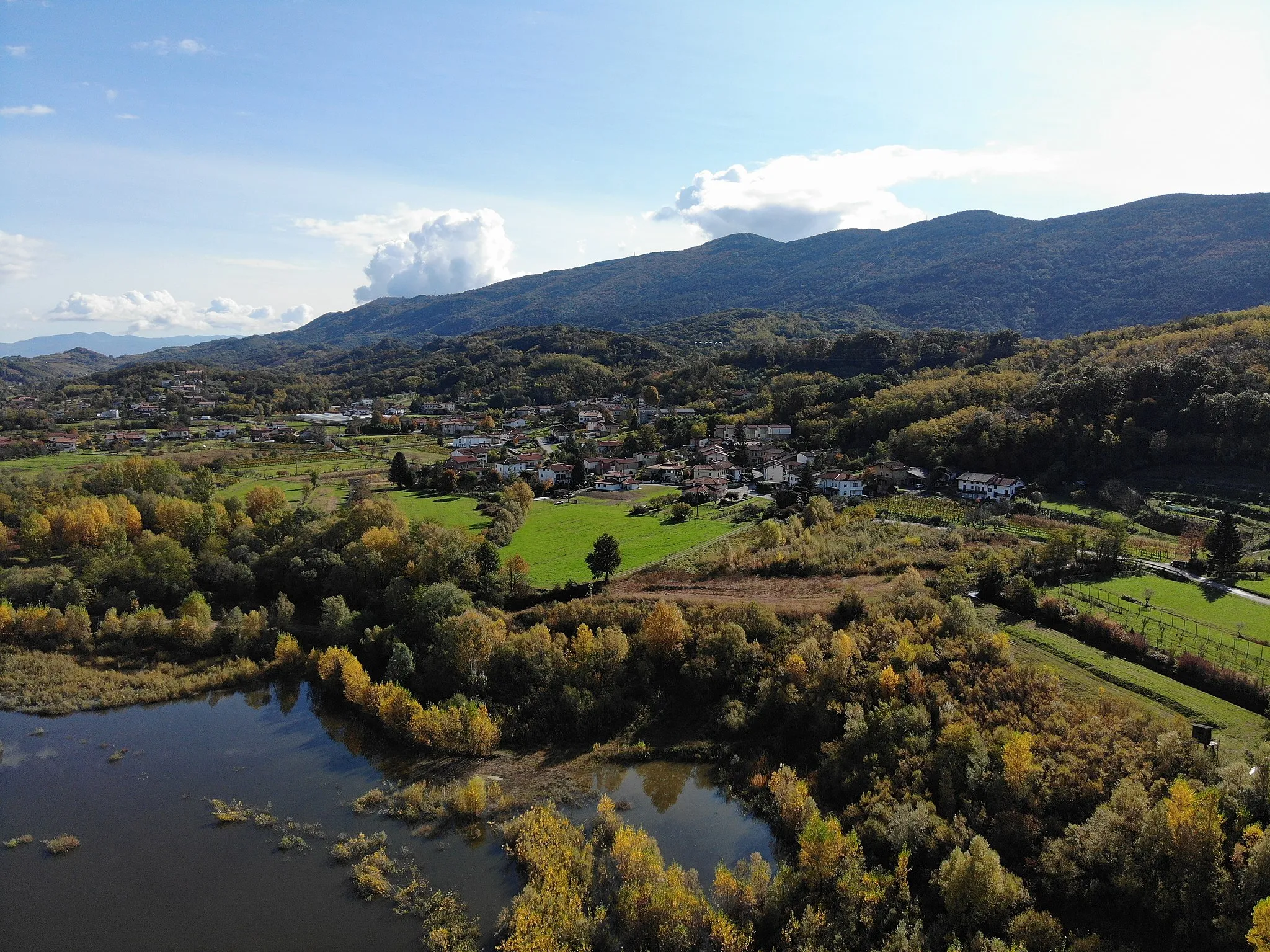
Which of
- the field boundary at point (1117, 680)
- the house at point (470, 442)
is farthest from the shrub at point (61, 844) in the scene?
the house at point (470, 442)

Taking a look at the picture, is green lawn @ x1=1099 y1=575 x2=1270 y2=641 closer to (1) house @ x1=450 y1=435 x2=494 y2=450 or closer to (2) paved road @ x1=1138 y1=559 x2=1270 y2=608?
(2) paved road @ x1=1138 y1=559 x2=1270 y2=608

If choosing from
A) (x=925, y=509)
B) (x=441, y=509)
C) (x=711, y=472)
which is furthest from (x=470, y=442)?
(x=925, y=509)

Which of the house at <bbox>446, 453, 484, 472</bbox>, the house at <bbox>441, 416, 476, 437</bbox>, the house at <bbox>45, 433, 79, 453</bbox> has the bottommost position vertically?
the house at <bbox>446, 453, 484, 472</bbox>

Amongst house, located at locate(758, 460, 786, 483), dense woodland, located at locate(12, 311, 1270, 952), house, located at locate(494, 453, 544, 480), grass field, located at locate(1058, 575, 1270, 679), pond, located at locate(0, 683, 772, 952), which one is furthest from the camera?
house, located at locate(494, 453, 544, 480)

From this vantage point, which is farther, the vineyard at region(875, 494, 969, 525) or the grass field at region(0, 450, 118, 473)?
the grass field at region(0, 450, 118, 473)

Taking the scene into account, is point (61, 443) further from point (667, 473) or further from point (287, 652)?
point (667, 473)

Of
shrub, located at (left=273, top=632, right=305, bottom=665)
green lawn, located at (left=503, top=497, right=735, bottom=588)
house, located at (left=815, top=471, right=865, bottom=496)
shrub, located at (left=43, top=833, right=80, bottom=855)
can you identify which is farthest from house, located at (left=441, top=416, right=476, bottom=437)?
shrub, located at (left=43, top=833, right=80, bottom=855)

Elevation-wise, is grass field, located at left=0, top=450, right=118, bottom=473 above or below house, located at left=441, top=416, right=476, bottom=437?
above
